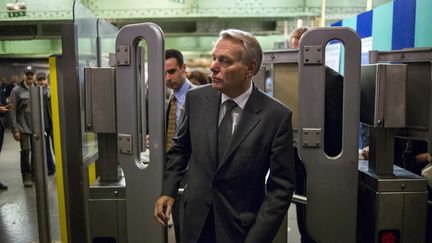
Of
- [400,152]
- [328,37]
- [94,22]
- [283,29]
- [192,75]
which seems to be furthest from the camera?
[283,29]

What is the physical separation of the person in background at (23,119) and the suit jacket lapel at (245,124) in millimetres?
4762

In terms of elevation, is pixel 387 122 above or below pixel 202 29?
below

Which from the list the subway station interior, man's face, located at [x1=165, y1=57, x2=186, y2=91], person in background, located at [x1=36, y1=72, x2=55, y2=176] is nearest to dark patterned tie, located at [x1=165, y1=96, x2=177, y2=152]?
man's face, located at [x1=165, y1=57, x2=186, y2=91]

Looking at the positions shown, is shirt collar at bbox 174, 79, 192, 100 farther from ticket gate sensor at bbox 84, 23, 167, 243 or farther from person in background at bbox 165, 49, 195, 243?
ticket gate sensor at bbox 84, 23, 167, 243

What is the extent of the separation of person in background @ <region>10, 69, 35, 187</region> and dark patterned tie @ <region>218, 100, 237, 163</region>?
4694mm

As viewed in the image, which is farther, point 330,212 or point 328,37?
point 330,212

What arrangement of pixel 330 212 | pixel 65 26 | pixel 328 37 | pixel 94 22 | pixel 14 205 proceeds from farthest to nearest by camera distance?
pixel 14 205, pixel 94 22, pixel 65 26, pixel 330 212, pixel 328 37

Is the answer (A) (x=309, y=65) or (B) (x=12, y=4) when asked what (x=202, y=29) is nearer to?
(B) (x=12, y=4)

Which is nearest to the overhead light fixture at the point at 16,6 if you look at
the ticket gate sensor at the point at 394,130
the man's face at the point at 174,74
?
the man's face at the point at 174,74

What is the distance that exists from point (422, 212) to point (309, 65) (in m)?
0.99

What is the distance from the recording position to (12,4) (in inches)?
128

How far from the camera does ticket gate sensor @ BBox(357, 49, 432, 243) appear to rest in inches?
76.5

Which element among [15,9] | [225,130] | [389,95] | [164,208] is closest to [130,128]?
[164,208]

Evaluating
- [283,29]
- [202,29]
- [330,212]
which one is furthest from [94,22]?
[283,29]
